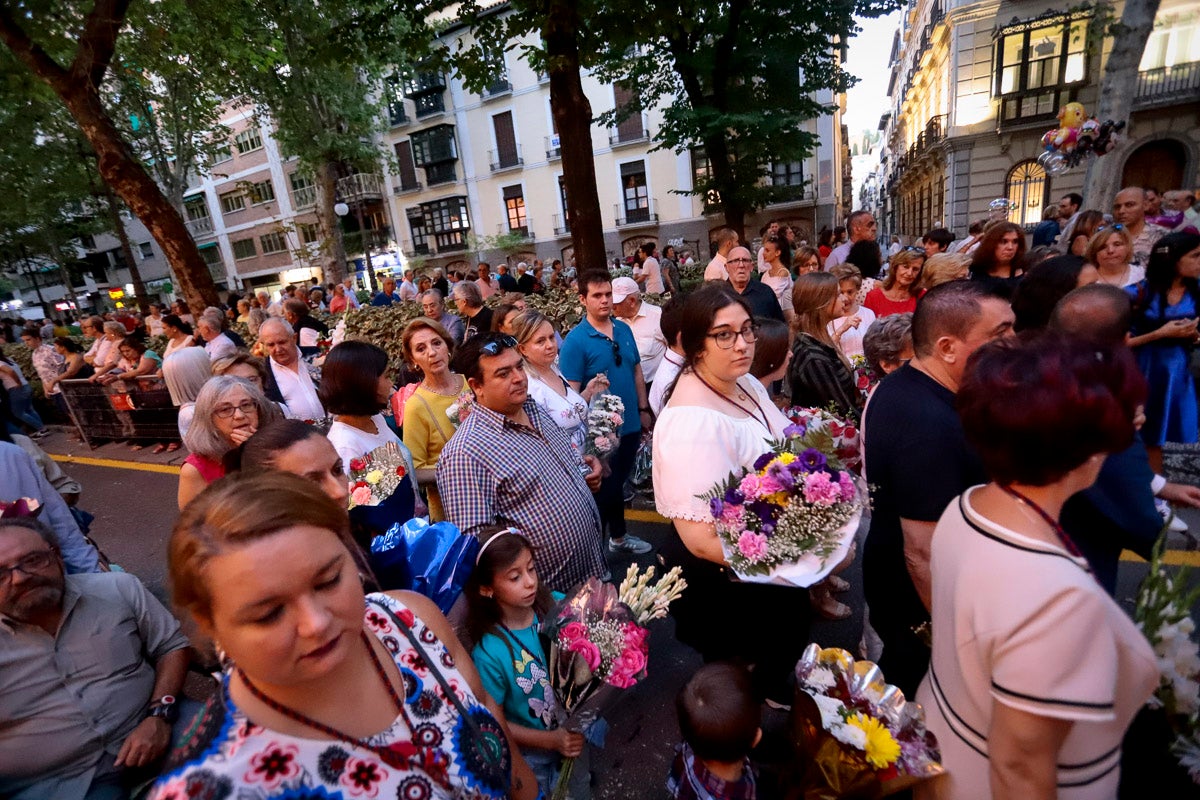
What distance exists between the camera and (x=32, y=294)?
52250 millimetres

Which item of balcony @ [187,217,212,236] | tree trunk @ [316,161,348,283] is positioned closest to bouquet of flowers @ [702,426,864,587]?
tree trunk @ [316,161,348,283]

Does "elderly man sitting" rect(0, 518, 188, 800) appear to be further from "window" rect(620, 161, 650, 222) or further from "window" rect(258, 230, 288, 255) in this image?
"window" rect(258, 230, 288, 255)

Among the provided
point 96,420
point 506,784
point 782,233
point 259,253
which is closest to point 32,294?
point 259,253

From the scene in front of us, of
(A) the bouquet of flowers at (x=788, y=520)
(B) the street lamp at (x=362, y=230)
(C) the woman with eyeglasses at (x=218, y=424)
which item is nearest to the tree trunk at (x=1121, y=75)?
(A) the bouquet of flowers at (x=788, y=520)

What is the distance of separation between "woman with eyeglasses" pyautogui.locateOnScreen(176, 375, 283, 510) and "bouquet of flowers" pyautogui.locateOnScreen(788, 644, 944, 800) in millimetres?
3011

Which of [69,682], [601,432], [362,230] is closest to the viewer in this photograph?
[69,682]

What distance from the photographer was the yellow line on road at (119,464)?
809 cm

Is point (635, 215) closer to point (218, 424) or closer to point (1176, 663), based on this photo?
point (218, 424)

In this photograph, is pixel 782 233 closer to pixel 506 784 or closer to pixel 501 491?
pixel 501 491

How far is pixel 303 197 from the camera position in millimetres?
36344

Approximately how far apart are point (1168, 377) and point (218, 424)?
20.5ft

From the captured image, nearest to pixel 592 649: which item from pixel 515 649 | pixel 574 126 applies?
pixel 515 649

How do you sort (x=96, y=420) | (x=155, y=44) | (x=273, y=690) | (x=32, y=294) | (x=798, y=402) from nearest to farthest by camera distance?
(x=273, y=690) → (x=798, y=402) → (x=155, y=44) → (x=96, y=420) → (x=32, y=294)

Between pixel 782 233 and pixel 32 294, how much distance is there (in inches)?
2799
